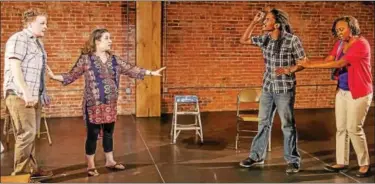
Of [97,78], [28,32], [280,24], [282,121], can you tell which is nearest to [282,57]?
[280,24]

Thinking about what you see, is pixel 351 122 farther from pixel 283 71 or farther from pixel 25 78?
pixel 25 78

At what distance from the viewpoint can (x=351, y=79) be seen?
459 cm

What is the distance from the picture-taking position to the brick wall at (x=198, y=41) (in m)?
7.77

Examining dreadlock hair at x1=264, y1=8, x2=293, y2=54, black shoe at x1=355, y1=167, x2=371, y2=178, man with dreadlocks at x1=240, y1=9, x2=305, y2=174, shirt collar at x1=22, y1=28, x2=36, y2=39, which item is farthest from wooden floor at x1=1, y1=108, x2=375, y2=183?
shirt collar at x1=22, y1=28, x2=36, y2=39

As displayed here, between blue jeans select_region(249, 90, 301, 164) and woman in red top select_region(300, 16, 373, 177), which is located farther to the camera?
blue jeans select_region(249, 90, 301, 164)

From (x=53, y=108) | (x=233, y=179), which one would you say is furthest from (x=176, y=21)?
(x=233, y=179)

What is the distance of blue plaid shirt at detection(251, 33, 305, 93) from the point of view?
15.0 ft

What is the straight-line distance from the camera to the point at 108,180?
15.2ft

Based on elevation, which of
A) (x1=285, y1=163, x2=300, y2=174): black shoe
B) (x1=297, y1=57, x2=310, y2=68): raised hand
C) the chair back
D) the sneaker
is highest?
(x1=297, y1=57, x2=310, y2=68): raised hand

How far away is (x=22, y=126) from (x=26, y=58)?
547 mm

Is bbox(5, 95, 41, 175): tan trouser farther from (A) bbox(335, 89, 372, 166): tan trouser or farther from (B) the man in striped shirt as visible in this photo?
(A) bbox(335, 89, 372, 166): tan trouser

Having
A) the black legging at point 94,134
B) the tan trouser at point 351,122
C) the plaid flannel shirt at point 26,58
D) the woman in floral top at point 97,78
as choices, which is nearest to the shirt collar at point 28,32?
the plaid flannel shirt at point 26,58

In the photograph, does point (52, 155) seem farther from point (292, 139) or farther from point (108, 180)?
point (292, 139)

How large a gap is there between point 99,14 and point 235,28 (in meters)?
2.15
